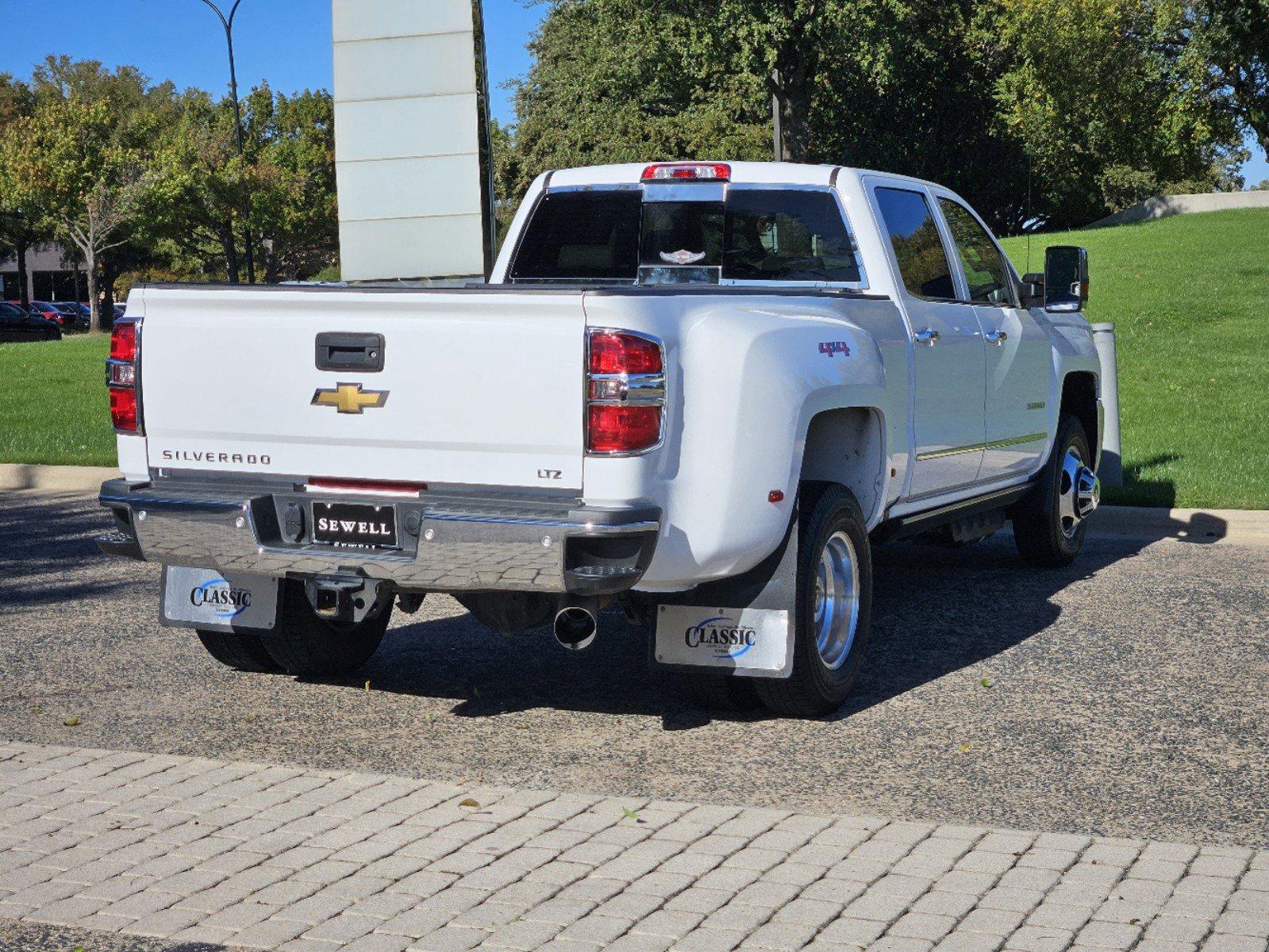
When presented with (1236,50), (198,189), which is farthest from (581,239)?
(198,189)

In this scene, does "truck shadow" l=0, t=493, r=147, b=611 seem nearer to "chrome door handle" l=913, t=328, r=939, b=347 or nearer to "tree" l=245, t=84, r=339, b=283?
"chrome door handle" l=913, t=328, r=939, b=347

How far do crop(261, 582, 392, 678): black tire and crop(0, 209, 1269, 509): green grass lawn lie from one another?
6.56 metres

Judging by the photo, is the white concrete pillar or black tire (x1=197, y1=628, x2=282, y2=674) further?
the white concrete pillar

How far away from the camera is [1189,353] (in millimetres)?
21141

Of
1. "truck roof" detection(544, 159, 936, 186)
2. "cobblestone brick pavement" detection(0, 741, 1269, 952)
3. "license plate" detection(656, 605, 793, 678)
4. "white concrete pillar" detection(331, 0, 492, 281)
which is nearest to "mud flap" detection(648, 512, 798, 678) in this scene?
"license plate" detection(656, 605, 793, 678)

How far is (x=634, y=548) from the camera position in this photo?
5.18 meters

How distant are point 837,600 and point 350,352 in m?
2.24

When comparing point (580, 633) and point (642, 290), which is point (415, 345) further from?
point (580, 633)

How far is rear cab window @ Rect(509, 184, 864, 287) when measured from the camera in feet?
23.7

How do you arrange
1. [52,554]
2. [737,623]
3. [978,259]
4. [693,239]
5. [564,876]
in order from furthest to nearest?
1. [52,554]
2. [978,259]
3. [693,239]
4. [737,623]
5. [564,876]

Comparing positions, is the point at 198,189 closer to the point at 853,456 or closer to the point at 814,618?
the point at 853,456

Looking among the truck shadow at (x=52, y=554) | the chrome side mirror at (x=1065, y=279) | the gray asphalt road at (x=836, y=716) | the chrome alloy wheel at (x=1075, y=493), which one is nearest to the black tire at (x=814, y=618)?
the gray asphalt road at (x=836, y=716)

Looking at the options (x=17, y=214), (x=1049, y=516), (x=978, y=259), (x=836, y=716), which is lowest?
(x=836, y=716)

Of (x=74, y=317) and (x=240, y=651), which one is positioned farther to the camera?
(x=74, y=317)
